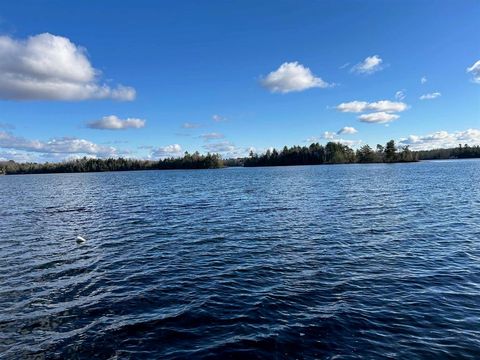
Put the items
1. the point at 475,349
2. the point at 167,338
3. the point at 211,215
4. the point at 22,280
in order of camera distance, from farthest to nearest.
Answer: the point at 211,215
the point at 22,280
the point at 167,338
the point at 475,349

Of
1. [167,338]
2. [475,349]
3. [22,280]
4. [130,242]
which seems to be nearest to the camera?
[475,349]

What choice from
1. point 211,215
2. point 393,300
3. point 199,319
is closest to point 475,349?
point 393,300

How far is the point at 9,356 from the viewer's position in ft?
38.9

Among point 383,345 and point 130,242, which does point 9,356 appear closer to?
point 383,345

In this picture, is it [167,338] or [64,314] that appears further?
[64,314]

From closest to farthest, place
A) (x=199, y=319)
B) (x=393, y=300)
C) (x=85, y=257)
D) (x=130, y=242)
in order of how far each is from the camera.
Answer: (x=199, y=319), (x=393, y=300), (x=85, y=257), (x=130, y=242)

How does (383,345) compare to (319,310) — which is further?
(319,310)

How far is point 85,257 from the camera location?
2434 cm

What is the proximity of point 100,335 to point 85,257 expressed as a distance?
12.5 metres

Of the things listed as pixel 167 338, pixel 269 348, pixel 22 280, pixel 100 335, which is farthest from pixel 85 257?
pixel 269 348

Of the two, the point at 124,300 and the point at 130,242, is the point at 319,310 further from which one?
the point at 130,242

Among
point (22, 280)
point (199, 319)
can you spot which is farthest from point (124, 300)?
point (22, 280)

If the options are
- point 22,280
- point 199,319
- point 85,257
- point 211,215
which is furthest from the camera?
point 211,215

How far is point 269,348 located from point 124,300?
26.1 ft
